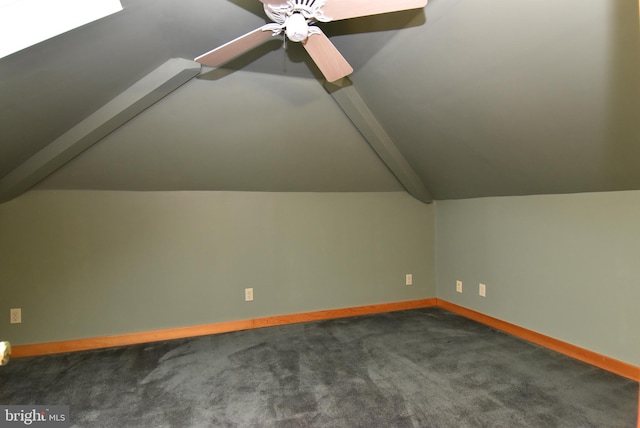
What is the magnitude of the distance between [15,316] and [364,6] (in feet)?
10.7

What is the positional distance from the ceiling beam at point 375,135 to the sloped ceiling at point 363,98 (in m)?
0.06

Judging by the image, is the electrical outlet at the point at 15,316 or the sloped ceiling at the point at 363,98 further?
the electrical outlet at the point at 15,316

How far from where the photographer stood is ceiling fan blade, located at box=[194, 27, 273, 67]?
5.10 feet

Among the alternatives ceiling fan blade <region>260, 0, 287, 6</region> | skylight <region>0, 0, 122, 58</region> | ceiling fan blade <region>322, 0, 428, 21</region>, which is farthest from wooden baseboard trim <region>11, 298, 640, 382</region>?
ceiling fan blade <region>260, 0, 287, 6</region>

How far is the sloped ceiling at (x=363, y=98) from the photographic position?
1572 millimetres

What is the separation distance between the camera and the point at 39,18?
4.50 ft

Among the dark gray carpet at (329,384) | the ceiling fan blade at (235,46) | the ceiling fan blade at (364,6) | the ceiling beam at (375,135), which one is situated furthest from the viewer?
the ceiling beam at (375,135)

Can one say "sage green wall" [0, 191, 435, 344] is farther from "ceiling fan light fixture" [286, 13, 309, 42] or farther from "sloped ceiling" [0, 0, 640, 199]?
"ceiling fan light fixture" [286, 13, 309, 42]

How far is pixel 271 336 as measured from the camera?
9.75 feet

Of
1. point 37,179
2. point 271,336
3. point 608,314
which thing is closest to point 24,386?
point 37,179

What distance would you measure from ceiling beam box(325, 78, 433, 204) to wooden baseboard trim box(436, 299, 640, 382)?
1.36m

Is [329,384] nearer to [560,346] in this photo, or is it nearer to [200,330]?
[200,330]

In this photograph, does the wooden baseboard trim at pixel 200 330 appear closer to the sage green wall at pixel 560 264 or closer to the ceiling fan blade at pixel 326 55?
the sage green wall at pixel 560 264

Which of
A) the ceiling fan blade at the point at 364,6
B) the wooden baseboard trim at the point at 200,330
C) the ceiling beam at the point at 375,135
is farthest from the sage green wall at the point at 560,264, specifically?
the ceiling fan blade at the point at 364,6
